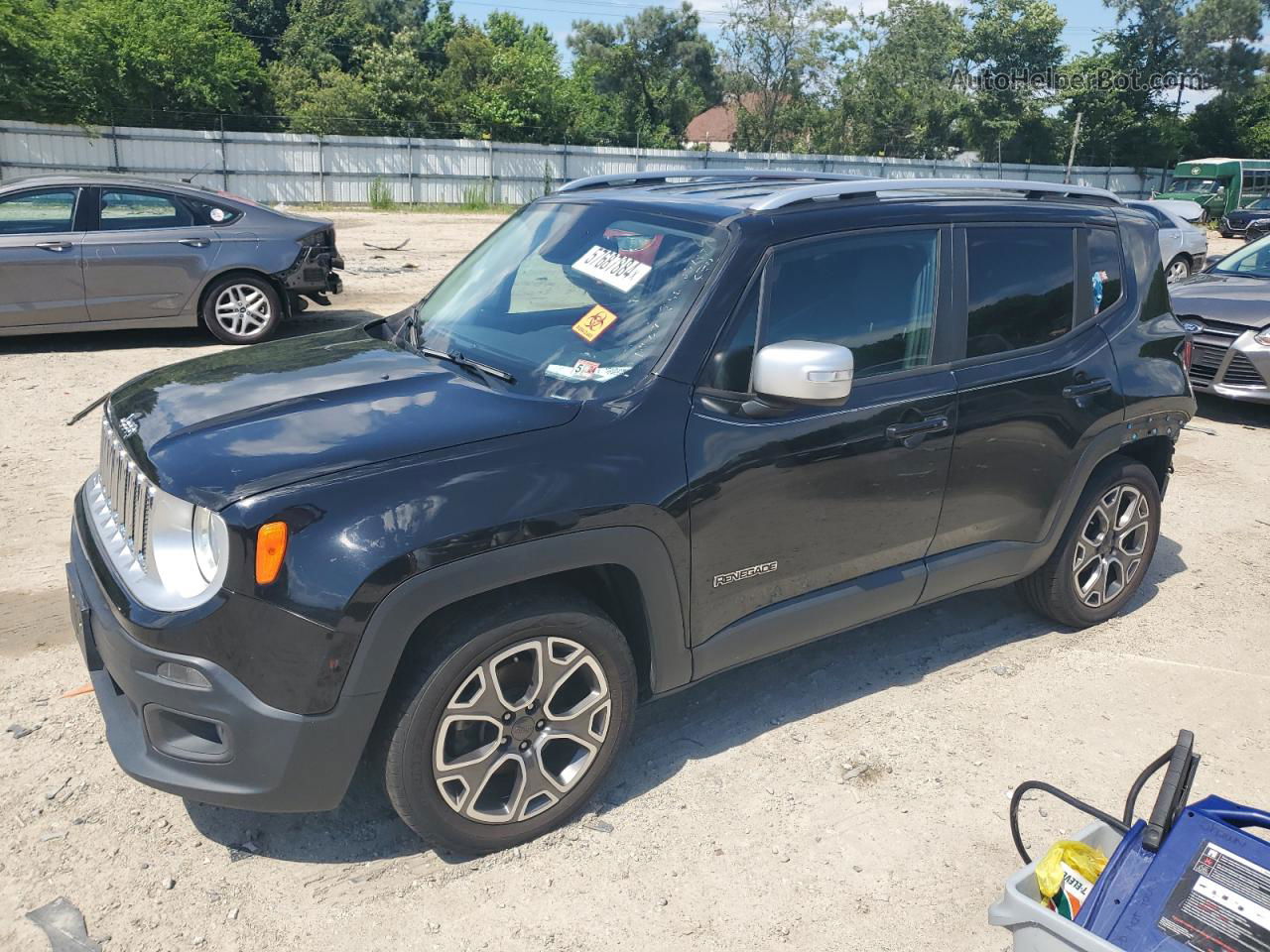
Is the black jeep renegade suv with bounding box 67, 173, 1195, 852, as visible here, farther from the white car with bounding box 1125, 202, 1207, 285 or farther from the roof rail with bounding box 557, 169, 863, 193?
the white car with bounding box 1125, 202, 1207, 285

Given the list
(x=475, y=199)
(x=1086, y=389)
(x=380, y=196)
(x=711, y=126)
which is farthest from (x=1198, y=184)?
(x=711, y=126)

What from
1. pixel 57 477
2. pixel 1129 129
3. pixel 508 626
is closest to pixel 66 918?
pixel 508 626

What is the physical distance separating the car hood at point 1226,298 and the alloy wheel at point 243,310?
27.0ft

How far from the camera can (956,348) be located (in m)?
3.79

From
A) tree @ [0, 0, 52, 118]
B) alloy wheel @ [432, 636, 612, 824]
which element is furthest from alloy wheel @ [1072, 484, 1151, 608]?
tree @ [0, 0, 52, 118]

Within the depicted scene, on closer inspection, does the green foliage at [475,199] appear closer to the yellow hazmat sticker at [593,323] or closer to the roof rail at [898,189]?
the roof rail at [898,189]

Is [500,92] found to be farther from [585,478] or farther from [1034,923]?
[1034,923]

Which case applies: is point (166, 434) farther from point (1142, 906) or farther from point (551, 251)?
point (1142, 906)

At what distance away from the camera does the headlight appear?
2.56m

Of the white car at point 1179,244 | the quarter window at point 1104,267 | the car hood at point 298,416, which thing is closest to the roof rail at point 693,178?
the quarter window at point 1104,267

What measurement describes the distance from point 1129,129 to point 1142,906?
55.7 metres

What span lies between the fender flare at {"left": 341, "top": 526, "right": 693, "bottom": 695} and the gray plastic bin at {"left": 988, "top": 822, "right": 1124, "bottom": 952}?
1182 millimetres

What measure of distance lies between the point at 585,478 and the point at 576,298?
2.92 ft

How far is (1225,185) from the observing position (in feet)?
114
